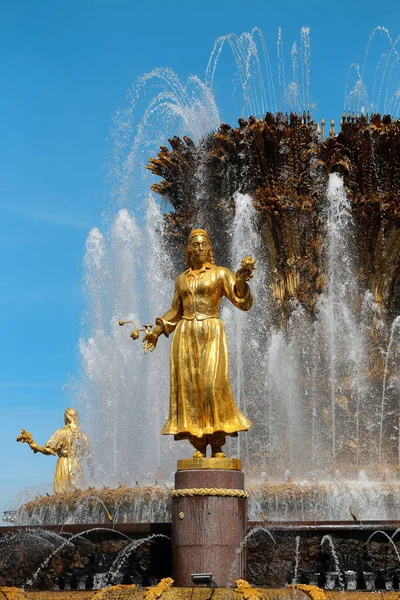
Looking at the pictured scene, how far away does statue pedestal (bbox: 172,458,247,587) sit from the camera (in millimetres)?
8539

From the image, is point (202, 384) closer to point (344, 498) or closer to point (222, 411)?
point (222, 411)

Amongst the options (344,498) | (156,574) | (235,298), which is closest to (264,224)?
(344,498)

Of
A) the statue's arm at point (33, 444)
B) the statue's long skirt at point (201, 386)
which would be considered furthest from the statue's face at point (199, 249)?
the statue's arm at point (33, 444)

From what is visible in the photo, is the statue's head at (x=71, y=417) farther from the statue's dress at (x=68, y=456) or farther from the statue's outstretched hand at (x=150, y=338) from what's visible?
the statue's outstretched hand at (x=150, y=338)

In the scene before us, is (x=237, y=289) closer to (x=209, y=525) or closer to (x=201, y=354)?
(x=201, y=354)

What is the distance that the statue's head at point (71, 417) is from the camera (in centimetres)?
1658

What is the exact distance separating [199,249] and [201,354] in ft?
3.86

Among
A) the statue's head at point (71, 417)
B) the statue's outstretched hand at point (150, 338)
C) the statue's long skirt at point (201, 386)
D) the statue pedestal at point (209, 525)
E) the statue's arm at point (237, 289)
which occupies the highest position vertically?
the statue's head at point (71, 417)

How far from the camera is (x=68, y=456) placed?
16453mm

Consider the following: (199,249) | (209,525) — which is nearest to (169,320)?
(199,249)

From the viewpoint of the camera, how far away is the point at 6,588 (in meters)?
8.45

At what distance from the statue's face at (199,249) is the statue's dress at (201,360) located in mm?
107

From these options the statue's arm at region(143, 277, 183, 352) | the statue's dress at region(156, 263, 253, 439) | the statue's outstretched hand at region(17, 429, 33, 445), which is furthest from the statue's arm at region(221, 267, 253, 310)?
the statue's outstretched hand at region(17, 429, 33, 445)

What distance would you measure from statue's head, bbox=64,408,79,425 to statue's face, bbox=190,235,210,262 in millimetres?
7617
